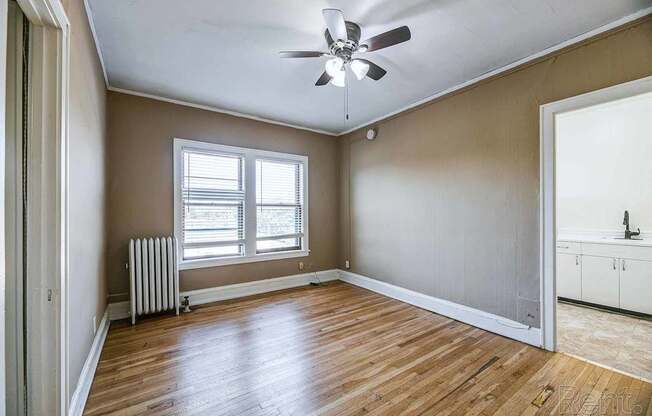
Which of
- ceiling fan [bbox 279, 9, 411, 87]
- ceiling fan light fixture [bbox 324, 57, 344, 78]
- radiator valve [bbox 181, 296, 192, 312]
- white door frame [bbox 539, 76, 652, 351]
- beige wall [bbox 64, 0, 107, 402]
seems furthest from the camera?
radiator valve [bbox 181, 296, 192, 312]

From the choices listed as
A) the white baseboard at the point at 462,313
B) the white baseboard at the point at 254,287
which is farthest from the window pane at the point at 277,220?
the white baseboard at the point at 462,313

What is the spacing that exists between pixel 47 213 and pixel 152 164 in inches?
94.5

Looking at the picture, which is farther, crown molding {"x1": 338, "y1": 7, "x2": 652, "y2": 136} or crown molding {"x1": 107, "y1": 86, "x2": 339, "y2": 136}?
crown molding {"x1": 107, "y1": 86, "x2": 339, "y2": 136}

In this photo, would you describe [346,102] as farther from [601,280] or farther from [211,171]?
[601,280]

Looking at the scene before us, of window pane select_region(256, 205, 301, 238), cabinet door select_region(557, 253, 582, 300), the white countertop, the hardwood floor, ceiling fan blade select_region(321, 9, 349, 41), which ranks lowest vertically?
the hardwood floor

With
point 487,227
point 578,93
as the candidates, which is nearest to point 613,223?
point 487,227

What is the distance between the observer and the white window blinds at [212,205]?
3.78m

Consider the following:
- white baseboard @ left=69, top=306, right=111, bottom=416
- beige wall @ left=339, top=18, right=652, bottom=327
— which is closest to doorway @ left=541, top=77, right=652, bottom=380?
beige wall @ left=339, top=18, right=652, bottom=327

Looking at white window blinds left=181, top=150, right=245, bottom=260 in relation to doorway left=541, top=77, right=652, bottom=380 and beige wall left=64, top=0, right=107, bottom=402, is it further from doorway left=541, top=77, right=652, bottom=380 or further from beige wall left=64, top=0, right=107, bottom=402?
doorway left=541, top=77, right=652, bottom=380

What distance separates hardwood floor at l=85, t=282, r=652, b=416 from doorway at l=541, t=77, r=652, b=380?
Result: 52 centimetres

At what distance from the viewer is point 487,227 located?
302cm

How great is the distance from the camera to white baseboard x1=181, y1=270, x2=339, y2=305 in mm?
3805

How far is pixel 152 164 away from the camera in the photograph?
353cm

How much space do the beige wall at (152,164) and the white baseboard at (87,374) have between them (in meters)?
0.71
